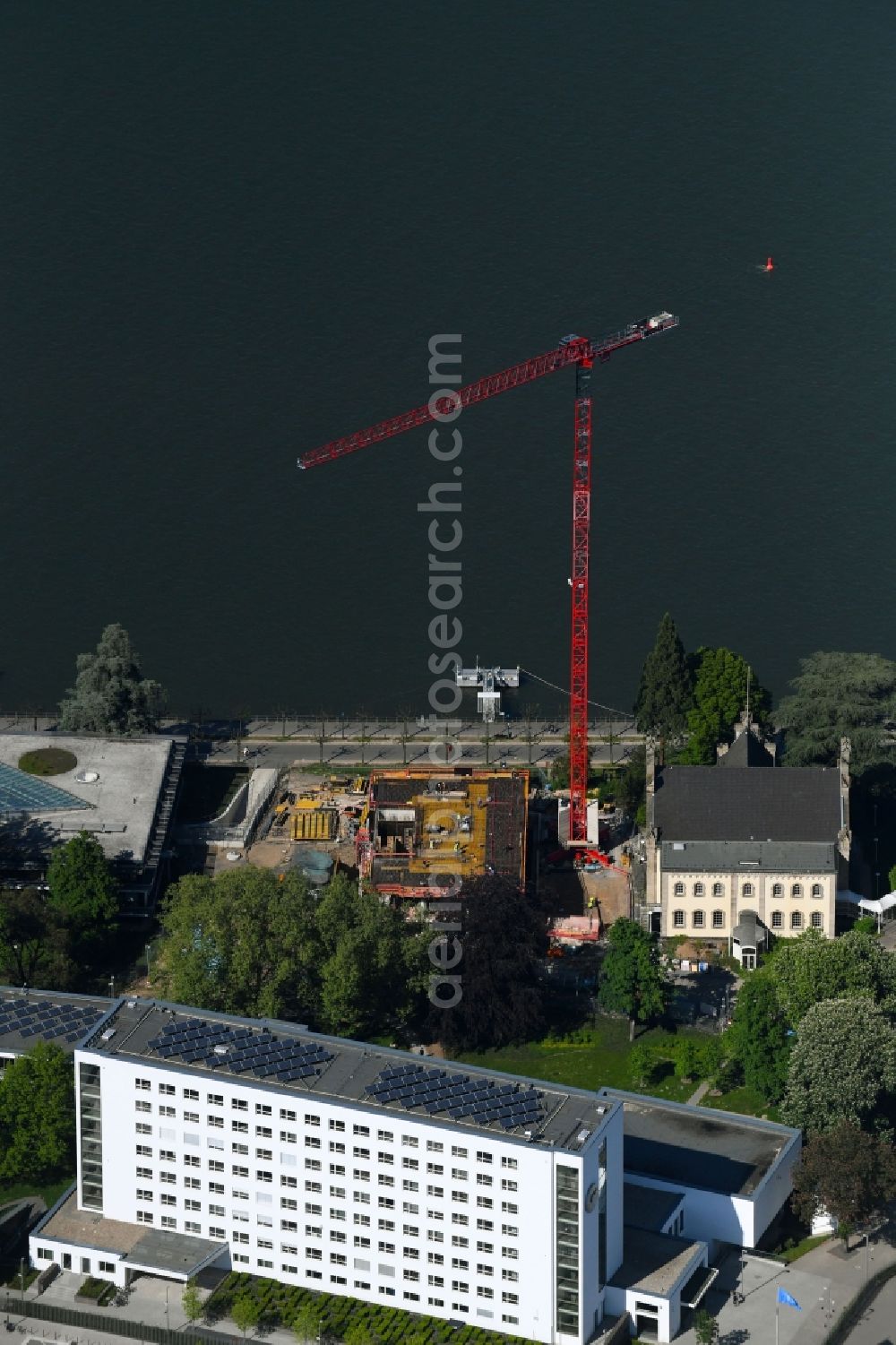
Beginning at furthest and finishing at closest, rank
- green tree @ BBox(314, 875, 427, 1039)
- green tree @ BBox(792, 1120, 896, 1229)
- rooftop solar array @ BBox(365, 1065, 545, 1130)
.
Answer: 1. green tree @ BBox(314, 875, 427, 1039)
2. green tree @ BBox(792, 1120, 896, 1229)
3. rooftop solar array @ BBox(365, 1065, 545, 1130)

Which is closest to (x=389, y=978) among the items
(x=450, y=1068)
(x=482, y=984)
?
(x=482, y=984)

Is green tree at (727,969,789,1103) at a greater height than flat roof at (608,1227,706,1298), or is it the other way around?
green tree at (727,969,789,1103)

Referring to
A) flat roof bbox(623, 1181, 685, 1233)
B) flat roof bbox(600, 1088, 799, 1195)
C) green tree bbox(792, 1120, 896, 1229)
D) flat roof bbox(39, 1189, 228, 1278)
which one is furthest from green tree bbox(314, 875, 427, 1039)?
green tree bbox(792, 1120, 896, 1229)

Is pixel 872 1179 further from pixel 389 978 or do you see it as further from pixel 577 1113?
pixel 389 978

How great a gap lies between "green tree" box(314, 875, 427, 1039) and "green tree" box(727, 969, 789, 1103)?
19208 mm

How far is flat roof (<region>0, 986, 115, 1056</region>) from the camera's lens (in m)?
188

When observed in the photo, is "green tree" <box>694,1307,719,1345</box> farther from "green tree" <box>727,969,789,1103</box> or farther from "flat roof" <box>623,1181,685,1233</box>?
"green tree" <box>727,969,789,1103</box>

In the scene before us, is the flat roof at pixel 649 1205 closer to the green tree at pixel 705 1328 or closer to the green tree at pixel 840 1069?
the green tree at pixel 705 1328

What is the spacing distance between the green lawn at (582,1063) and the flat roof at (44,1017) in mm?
22515

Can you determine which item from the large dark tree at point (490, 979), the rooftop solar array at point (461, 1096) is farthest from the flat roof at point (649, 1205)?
the large dark tree at point (490, 979)

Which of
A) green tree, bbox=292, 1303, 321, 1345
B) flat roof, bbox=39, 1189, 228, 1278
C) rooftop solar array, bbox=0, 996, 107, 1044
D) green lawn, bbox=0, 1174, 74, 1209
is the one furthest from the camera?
rooftop solar array, bbox=0, 996, 107, 1044

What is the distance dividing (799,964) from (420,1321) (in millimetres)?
34906

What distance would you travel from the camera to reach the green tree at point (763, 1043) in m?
191

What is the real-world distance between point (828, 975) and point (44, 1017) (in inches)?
1771
